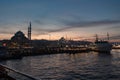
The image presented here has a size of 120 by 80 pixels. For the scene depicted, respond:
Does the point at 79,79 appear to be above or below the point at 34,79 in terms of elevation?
below

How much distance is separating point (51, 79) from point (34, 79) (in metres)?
28.4

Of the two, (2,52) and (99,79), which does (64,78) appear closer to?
(99,79)

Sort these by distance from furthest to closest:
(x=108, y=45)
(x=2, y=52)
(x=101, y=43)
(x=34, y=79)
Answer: (x=101, y=43) < (x=108, y=45) < (x=2, y=52) < (x=34, y=79)

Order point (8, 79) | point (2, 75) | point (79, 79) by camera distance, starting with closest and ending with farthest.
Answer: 1. point (8, 79)
2. point (2, 75)
3. point (79, 79)

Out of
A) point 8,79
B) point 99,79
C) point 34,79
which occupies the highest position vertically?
point 34,79

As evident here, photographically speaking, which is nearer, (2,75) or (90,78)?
(2,75)

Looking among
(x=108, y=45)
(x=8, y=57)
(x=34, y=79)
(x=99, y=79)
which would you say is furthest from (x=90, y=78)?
(x=108, y=45)

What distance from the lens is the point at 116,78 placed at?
114 ft

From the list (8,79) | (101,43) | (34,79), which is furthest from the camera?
(101,43)

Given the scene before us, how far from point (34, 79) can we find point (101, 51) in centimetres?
16590

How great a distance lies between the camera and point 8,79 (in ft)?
35.8

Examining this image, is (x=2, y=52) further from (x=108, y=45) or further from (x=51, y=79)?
(x=108, y=45)

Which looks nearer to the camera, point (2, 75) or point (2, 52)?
point (2, 75)

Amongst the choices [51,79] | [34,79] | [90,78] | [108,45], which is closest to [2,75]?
[34,79]
